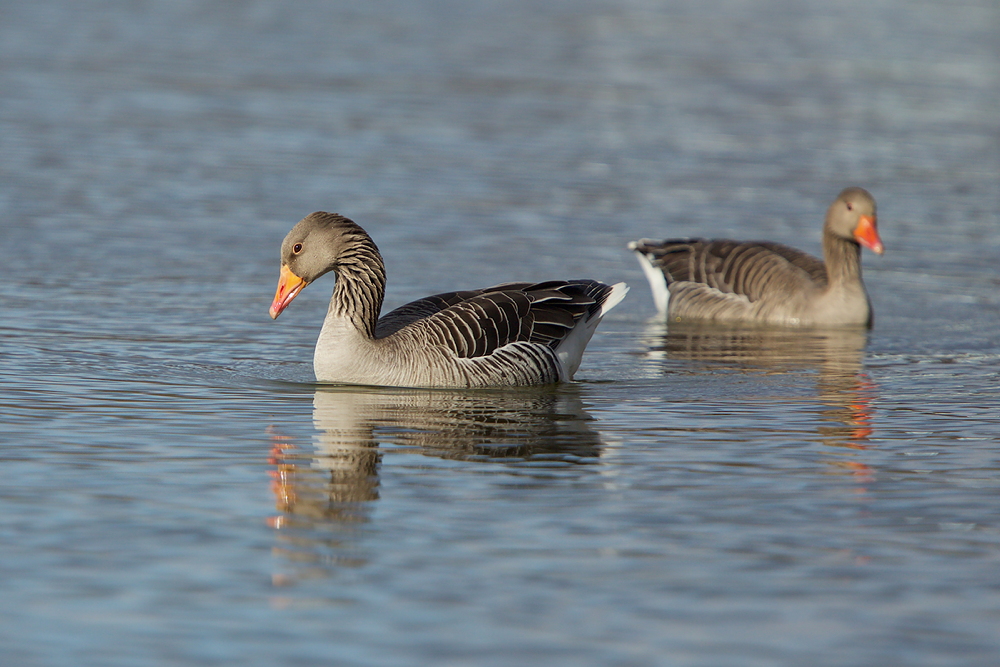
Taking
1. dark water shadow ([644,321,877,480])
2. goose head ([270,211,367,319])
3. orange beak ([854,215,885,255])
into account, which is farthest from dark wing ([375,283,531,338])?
orange beak ([854,215,885,255])

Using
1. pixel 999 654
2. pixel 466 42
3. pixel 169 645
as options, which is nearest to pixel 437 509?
pixel 169 645

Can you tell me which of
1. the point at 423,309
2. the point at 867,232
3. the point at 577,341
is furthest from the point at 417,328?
the point at 867,232

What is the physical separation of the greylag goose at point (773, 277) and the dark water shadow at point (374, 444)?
428cm

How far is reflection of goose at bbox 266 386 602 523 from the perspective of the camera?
27.6 feet

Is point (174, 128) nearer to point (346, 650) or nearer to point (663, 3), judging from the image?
point (346, 650)

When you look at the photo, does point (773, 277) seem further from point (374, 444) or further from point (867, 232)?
point (374, 444)

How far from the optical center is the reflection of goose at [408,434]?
8398mm

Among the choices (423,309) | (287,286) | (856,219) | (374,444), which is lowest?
(374,444)

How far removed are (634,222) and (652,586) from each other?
41.9ft

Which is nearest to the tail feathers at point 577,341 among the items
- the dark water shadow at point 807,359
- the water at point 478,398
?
the water at point 478,398

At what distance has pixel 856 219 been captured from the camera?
16.0 meters

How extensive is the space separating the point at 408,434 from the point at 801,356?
16.7 ft

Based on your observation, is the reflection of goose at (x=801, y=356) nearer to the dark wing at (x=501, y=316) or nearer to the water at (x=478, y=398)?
the water at (x=478, y=398)

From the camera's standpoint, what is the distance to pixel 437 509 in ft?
26.6
